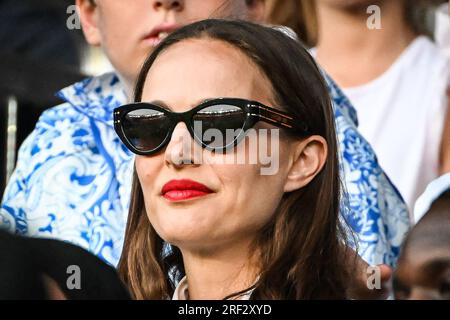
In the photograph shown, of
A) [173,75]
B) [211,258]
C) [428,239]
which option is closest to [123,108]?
[173,75]

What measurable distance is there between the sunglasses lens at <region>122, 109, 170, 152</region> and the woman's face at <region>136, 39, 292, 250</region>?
1.0 inches

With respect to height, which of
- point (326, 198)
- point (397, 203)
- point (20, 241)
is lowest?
point (397, 203)

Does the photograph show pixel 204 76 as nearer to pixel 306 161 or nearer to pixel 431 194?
pixel 306 161

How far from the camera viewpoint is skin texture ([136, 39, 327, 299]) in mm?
2209

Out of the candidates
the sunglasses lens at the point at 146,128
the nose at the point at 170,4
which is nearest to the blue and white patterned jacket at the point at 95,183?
the nose at the point at 170,4

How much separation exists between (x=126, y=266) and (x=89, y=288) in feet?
3.02

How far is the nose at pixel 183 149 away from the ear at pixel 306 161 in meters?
0.22

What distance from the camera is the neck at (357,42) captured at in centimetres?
362

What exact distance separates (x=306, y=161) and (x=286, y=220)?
5.1 inches

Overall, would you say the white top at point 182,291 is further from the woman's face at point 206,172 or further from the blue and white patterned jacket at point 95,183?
the blue and white patterned jacket at point 95,183

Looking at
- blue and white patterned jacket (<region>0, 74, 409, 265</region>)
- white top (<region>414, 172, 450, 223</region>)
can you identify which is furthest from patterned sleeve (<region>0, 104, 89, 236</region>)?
white top (<region>414, 172, 450, 223</region>)

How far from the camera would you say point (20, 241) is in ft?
5.02

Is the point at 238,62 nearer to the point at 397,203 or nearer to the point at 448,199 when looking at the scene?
the point at 448,199

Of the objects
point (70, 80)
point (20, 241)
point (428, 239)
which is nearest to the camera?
point (20, 241)
